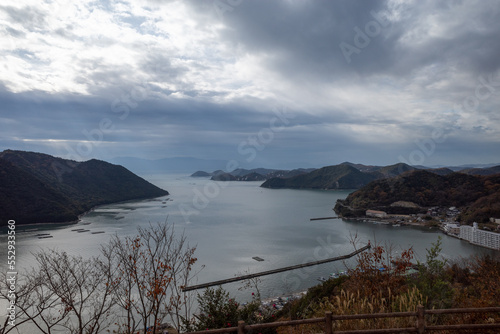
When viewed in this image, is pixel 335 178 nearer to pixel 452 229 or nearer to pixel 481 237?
Answer: pixel 452 229

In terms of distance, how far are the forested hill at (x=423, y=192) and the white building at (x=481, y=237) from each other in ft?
42.6

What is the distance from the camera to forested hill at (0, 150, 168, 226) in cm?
3553

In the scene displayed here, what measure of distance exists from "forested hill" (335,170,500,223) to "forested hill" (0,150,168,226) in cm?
4062

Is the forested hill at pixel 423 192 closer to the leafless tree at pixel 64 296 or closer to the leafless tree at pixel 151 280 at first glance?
the leafless tree at pixel 151 280

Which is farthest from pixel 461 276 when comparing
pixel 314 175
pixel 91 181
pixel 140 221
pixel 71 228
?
pixel 314 175

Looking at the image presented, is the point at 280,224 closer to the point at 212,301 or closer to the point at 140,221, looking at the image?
the point at 140,221

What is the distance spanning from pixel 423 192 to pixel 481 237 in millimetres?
24318

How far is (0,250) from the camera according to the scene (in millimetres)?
22016

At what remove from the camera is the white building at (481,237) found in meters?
24.1

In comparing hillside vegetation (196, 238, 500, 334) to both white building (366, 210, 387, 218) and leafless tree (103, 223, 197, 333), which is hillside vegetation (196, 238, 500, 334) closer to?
leafless tree (103, 223, 197, 333)

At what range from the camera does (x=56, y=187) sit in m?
51.5

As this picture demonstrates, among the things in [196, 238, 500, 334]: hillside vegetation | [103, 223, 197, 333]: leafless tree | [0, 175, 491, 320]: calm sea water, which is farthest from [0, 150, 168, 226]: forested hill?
[196, 238, 500, 334]: hillside vegetation

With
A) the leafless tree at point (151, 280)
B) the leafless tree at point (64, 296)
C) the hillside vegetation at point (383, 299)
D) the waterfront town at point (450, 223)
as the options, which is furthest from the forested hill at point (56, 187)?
the waterfront town at point (450, 223)

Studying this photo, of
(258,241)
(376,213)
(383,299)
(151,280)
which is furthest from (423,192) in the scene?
(383,299)
